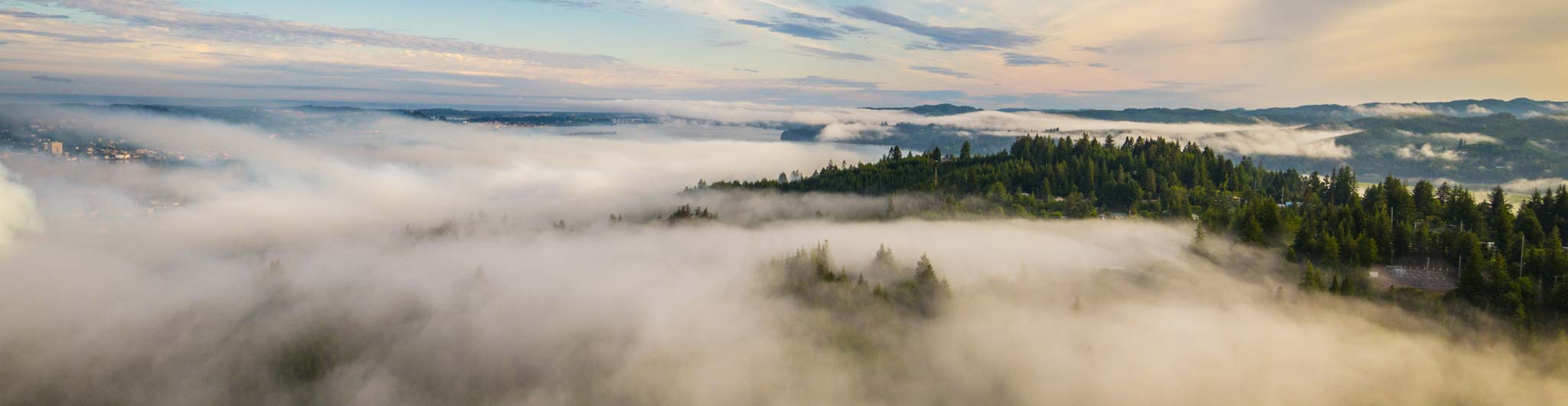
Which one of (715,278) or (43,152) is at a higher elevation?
(43,152)

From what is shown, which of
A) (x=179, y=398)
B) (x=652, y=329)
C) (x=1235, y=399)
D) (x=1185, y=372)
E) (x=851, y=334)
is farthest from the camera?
(x=652, y=329)

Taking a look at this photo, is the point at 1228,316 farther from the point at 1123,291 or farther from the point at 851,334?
the point at 851,334

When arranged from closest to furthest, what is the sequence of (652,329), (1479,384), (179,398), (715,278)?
1. (1479,384)
2. (179,398)
3. (652,329)
4. (715,278)

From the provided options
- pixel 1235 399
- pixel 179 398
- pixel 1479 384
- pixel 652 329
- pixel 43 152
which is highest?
pixel 43 152

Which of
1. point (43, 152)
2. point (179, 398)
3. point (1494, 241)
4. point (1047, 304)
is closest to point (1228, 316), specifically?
point (1047, 304)

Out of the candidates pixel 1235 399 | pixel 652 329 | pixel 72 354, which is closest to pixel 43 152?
pixel 72 354

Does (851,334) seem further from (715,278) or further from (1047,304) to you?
(715,278)

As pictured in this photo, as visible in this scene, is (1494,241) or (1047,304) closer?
(1494,241)
